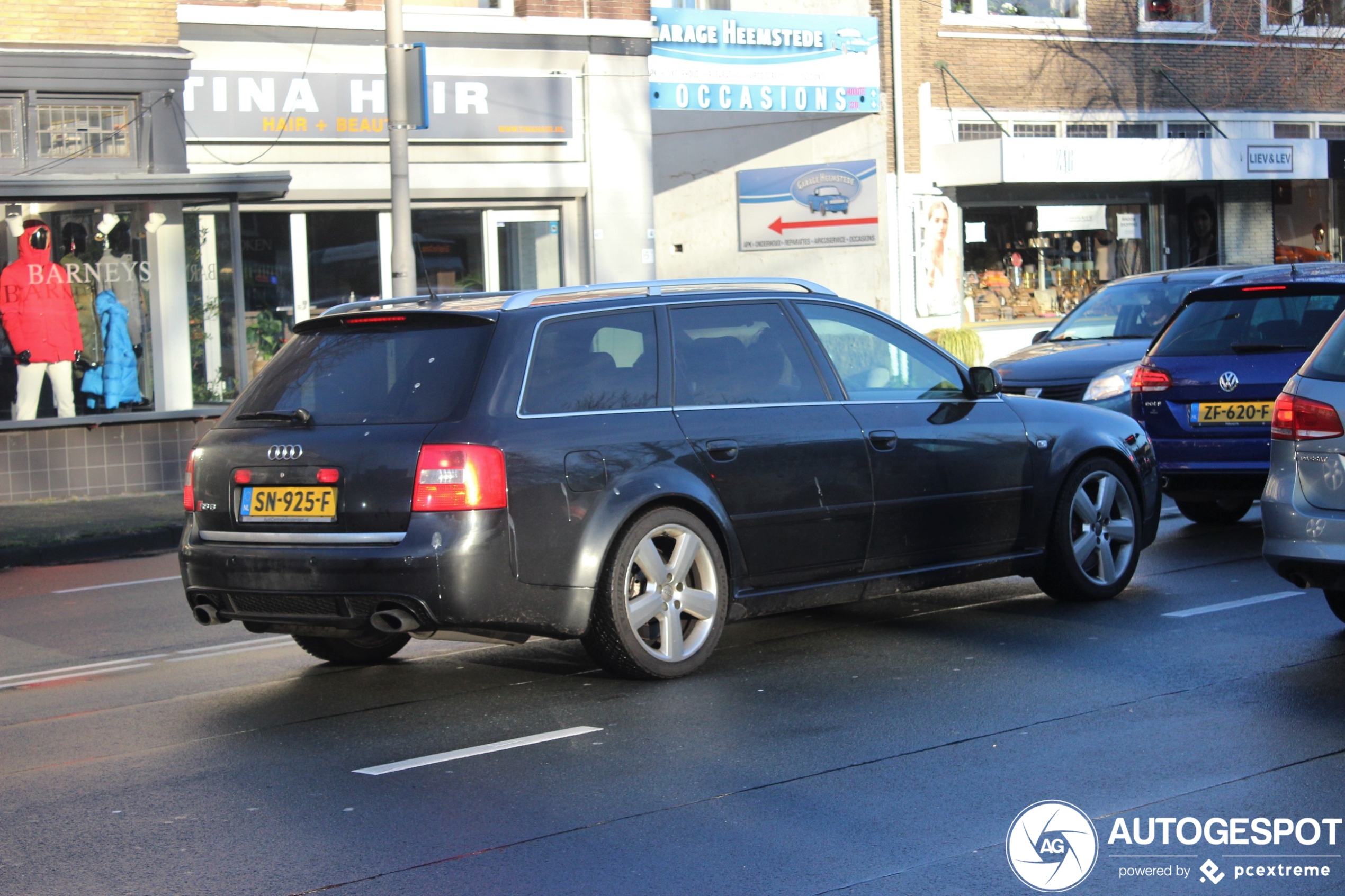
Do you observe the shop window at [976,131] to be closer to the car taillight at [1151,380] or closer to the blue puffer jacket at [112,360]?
the blue puffer jacket at [112,360]

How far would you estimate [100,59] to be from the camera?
15914mm

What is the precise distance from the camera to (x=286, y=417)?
6.53 m

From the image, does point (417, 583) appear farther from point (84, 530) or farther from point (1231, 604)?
point (84, 530)

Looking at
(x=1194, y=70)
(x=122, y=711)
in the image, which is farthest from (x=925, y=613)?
(x=1194, y=70)

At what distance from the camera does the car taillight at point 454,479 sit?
19.9ft

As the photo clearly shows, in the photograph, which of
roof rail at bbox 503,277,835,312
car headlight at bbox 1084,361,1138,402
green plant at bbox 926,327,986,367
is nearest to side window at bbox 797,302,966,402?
roof rail at bbox 503,277,835,312

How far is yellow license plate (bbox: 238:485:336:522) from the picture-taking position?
6.25 meters

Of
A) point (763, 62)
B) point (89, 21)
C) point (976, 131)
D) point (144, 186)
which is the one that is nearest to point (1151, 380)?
point (144, 186)

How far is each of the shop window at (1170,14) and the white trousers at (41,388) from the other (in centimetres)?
2034

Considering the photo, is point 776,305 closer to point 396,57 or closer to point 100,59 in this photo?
point 396,57

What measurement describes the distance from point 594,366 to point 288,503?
4.49ft

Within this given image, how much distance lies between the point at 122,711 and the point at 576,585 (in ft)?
6.80

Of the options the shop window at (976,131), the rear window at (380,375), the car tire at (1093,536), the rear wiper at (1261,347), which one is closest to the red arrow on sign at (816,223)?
the shop window at (976,131)

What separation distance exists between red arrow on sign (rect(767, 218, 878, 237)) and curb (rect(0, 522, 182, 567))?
1487cm
